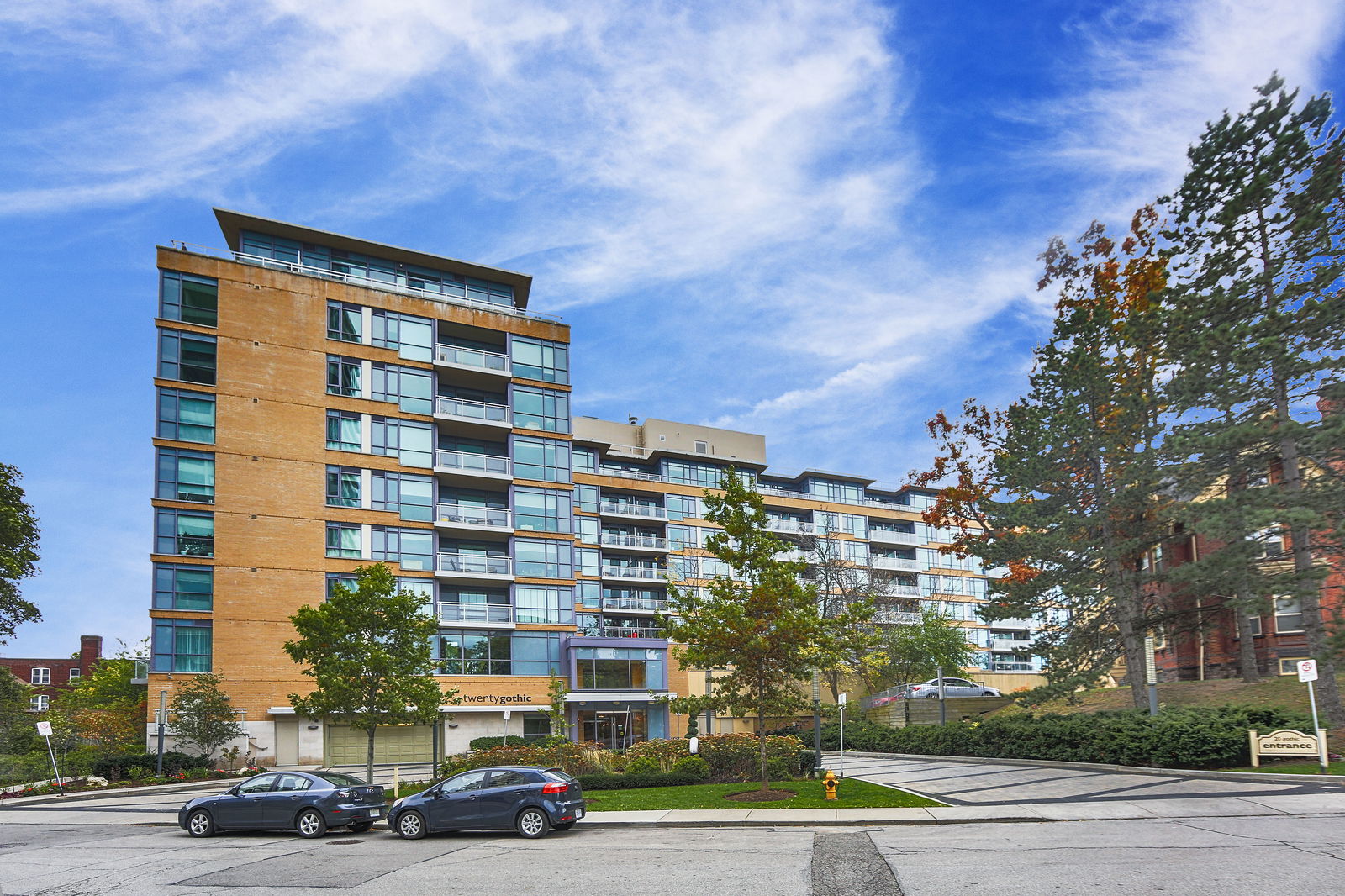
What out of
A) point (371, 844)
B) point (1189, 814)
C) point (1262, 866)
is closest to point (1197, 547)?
point (1189, 814)

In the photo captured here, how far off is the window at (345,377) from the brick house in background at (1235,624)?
3602 cm

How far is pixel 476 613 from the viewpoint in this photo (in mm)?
48781

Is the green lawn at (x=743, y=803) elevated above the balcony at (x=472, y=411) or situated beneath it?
situated beneath

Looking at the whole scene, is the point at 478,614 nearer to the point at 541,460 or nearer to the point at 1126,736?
the point at 541,460

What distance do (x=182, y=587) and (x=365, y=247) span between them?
19184mm

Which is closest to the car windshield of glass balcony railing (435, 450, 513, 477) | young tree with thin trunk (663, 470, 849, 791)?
young tree with thin trunk (663, 470, 849, 791)

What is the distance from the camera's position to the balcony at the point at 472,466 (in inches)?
1969

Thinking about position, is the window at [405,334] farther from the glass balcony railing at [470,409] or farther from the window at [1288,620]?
the window at [1288,620]

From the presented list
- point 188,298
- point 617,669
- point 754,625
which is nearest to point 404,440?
point 188,298

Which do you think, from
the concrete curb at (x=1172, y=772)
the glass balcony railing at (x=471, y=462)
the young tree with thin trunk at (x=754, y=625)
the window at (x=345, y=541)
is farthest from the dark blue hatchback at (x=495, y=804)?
the glass balcony railing at (x=471, y=462)

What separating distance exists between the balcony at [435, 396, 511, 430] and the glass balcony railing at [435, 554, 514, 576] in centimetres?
677

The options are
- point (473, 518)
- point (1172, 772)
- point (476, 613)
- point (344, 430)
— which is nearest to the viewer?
point (1172, 772)

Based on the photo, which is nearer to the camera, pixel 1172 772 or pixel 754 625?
pixel 754 625

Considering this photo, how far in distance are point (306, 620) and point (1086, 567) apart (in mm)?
24520
